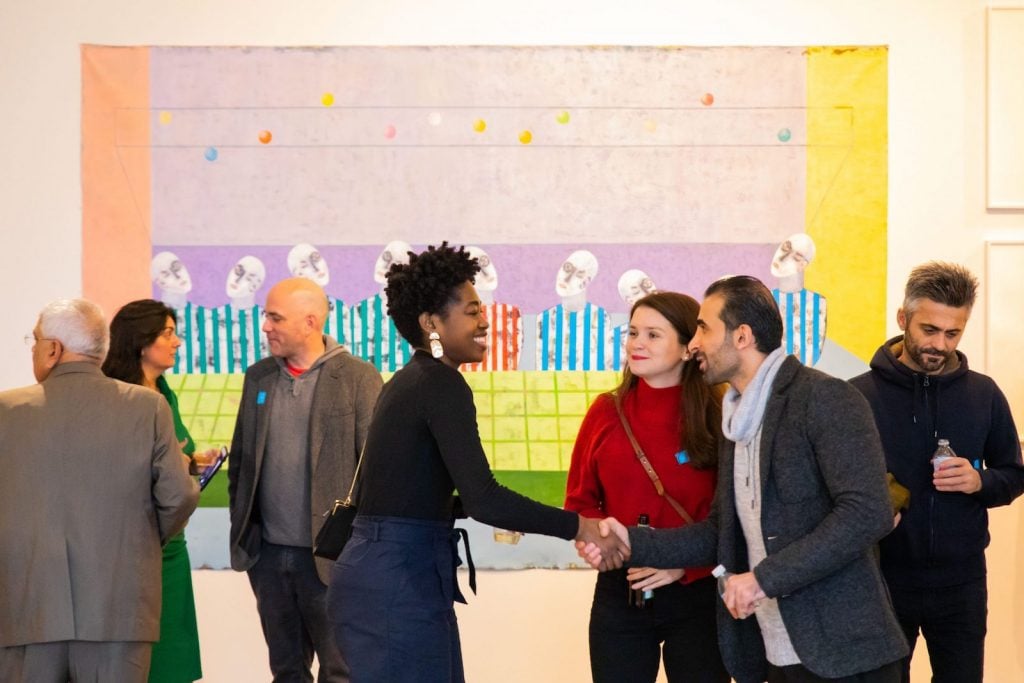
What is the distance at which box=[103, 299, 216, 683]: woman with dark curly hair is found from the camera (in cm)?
384

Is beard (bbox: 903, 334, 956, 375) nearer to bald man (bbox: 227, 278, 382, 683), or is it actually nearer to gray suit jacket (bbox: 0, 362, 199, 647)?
bald man (bbox: 227, 278, 382, 683)

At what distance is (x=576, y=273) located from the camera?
5.02 metres

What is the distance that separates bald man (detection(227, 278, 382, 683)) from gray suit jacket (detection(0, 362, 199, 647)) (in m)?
0.80

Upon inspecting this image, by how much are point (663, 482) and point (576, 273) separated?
75.8 inches

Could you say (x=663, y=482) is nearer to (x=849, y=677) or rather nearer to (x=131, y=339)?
(x=849, y=677)

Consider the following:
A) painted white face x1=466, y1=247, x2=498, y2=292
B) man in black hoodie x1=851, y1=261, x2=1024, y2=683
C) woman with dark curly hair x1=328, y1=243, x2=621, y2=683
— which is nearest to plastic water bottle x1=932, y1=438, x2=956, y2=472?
man in black hoodie x1=851, y1=261, x2=1024, y2=683

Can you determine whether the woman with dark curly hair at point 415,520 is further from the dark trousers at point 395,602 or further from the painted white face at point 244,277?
the painted white face at point 244,277

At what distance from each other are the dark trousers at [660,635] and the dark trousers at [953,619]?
737mm

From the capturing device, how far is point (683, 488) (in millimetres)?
3225

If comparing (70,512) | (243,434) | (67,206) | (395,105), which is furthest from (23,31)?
(70,512)

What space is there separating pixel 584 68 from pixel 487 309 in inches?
45.6

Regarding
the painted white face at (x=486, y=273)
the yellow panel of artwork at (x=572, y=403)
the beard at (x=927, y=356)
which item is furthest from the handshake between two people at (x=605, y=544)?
the painted white face at (x=486, y=273)

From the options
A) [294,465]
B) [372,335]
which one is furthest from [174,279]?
[294,465]

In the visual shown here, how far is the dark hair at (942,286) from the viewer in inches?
137
